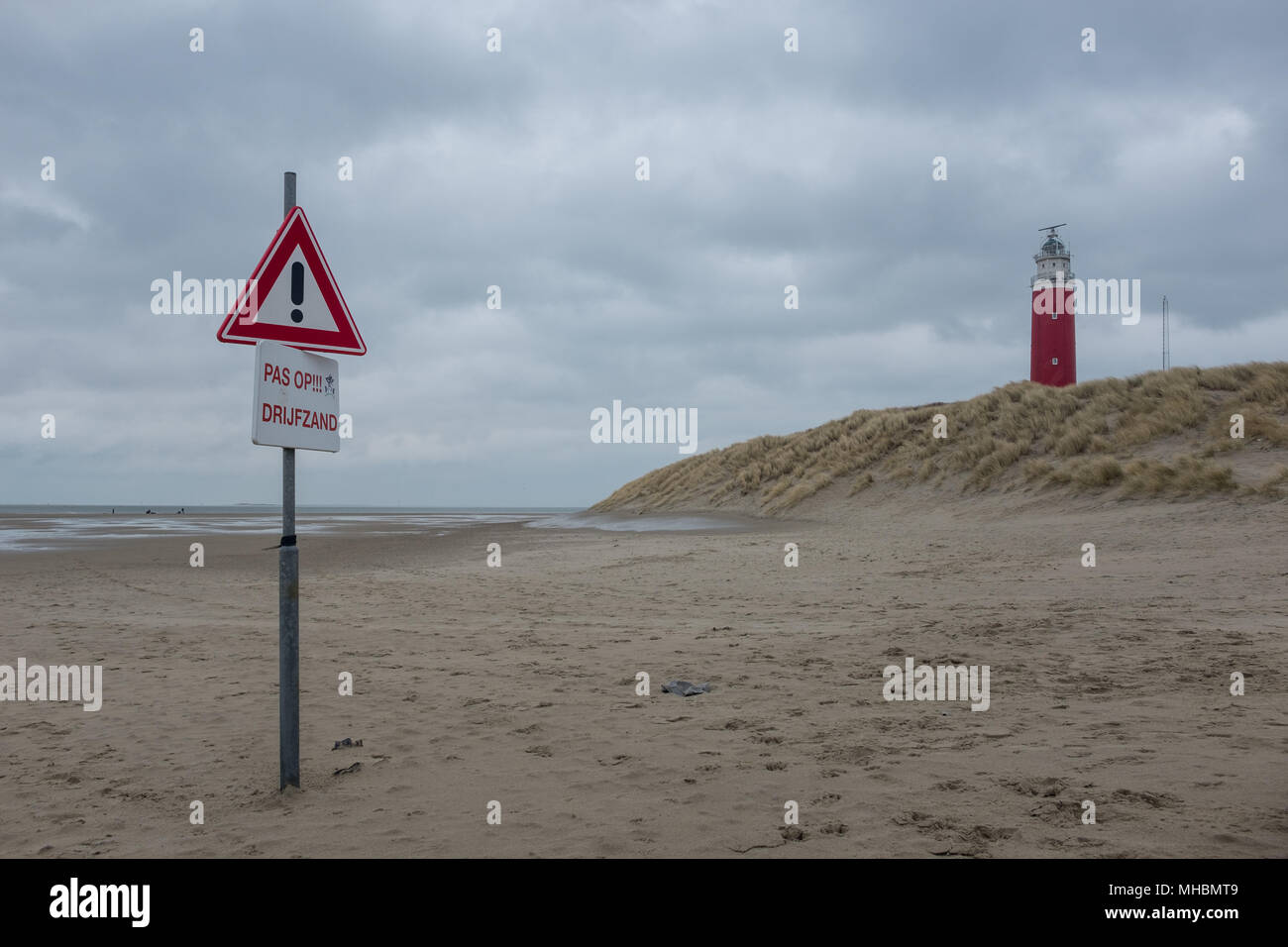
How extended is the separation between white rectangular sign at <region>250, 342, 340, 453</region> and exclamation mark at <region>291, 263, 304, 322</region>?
8.1 inches

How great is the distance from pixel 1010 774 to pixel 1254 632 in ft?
14.1

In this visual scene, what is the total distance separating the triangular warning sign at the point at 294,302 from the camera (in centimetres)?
413

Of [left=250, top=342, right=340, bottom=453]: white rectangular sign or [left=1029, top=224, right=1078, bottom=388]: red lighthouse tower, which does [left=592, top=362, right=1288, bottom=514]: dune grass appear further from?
[left=250, top=342, right=340, bottom=453]: white rectangular sign

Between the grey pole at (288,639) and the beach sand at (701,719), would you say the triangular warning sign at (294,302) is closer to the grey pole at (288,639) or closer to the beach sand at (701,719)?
the grey pole at (288,639)

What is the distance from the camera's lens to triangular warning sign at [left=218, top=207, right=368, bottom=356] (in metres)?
4.13

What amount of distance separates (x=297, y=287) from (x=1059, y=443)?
69.3 feet

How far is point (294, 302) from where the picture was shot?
433cm

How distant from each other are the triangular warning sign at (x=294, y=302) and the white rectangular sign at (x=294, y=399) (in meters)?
0.11

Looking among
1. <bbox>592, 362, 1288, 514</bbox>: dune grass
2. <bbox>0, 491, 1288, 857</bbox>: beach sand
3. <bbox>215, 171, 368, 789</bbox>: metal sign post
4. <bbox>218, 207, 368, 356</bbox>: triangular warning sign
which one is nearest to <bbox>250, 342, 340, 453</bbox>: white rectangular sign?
<bbox>215, 171, 368, 789</bbox>: metal sign post

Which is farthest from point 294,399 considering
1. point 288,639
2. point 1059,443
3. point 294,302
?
point 1059,443

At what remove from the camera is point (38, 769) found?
15.8 ft

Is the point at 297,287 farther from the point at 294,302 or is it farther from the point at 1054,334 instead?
the point at 1054,334
